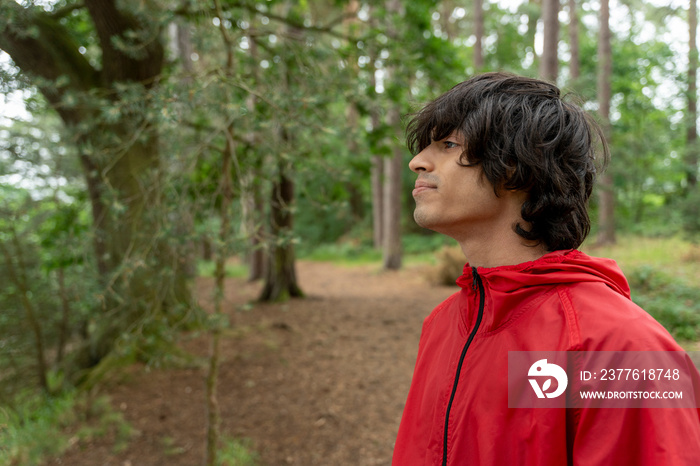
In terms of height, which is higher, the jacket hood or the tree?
the tree

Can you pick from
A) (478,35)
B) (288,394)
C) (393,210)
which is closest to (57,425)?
(288,394)

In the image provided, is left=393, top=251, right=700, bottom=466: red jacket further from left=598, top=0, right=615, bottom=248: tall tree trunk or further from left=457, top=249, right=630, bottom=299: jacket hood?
left=598, top=0, right=615, bottom=248: tall tree trunk

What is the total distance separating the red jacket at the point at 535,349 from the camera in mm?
765

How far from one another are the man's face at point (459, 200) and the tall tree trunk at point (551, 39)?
7.28 metres

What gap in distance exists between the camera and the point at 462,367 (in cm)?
108

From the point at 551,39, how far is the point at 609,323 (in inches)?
325

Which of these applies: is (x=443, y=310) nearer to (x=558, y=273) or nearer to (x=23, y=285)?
(x=558, y=273)

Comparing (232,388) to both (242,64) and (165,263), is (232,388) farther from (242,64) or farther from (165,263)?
(242,64)

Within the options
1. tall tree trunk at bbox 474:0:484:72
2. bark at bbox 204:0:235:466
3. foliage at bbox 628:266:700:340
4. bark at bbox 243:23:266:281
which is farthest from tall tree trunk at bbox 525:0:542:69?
bark at bbox 204:0:235:466

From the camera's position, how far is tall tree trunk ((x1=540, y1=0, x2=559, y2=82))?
296 inches

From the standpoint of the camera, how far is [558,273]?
980mm

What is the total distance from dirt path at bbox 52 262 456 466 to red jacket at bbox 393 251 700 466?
83.5 inches

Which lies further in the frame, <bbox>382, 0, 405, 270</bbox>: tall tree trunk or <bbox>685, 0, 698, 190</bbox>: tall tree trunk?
<bbox>685, 0, 698, 190</bbox>: tall tree trunk

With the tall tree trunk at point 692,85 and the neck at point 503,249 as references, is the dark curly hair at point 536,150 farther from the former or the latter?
the tall tree trunk at point 692,85
